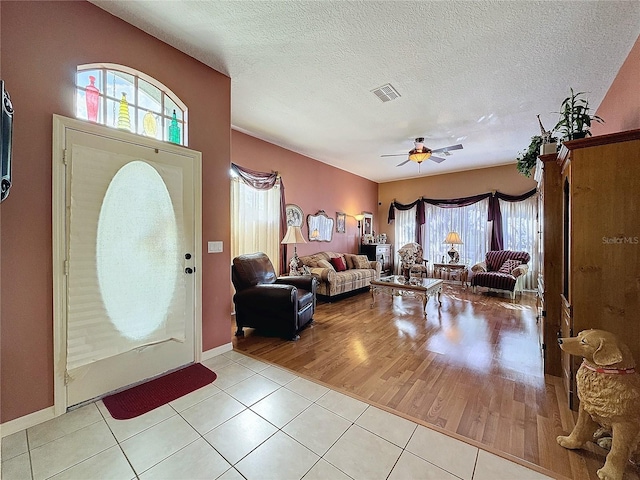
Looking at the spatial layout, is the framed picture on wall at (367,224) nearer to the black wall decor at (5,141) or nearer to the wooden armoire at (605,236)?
the wooden armoire at (605,236)

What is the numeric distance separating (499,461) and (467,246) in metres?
6.11

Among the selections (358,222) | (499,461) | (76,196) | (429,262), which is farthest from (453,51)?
(429,262)

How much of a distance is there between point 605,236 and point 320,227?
4.73 m

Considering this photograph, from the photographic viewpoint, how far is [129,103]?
7.64ft

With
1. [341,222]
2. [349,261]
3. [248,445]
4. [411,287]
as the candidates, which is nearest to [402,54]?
[411,287]

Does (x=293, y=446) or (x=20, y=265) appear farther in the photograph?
(x=20, y=265)

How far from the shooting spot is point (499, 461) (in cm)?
145

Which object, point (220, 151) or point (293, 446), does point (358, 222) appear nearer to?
point (220, 151)

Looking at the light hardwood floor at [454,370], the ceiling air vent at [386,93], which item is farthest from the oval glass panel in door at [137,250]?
the ceiling air vent at [386,93]

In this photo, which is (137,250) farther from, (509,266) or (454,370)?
(509,266)

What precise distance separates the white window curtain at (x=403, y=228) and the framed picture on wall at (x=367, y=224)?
747 millimetres

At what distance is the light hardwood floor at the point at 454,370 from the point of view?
1629 millimetres

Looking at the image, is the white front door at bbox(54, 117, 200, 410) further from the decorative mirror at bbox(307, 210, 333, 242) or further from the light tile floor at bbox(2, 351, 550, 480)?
the decorative mirror at bbox(307, 210, 333, 242)

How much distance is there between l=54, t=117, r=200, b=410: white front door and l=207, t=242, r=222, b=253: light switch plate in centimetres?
18
